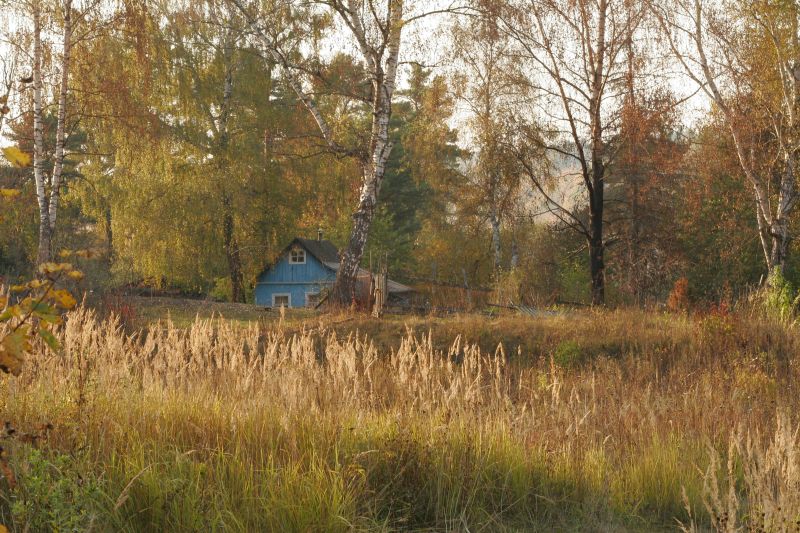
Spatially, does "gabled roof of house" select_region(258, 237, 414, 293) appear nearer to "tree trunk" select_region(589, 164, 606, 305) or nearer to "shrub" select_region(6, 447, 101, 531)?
"tree trunk" select_region(589, 164, 606, 305)

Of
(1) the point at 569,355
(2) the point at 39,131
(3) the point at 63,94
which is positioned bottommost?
(1) the point at 569,355

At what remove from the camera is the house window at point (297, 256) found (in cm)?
3198

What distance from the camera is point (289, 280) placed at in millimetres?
32125

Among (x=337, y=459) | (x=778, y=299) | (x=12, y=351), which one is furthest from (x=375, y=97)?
(x=12, y=351)

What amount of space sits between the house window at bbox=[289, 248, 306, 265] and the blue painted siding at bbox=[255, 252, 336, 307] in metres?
0.13

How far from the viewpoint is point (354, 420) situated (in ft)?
16.5

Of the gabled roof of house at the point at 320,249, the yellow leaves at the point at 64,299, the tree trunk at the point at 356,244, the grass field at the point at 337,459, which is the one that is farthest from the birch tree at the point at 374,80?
the gabled roof of house at the point at 320,249

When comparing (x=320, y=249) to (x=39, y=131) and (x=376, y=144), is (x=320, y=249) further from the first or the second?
(x=39, y=131)

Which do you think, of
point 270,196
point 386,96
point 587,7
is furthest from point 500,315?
point 270,196

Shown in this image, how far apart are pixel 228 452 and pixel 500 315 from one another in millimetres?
10234

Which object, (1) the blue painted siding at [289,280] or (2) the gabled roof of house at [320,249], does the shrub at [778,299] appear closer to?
(2) the gabled roof of house at [320,249]

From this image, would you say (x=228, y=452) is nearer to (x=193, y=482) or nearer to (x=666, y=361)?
(x=193, y=482)

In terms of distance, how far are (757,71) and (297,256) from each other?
20.0 meters

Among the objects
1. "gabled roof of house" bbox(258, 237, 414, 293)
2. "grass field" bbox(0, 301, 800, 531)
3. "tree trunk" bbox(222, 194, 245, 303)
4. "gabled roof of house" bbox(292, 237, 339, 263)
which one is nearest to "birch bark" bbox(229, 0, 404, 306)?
"grass field" bbox(0, 301, 800, 531)
